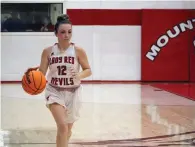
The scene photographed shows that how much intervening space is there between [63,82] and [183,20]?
10.6 metres

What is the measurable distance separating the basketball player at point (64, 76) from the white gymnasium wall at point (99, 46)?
9.72 m

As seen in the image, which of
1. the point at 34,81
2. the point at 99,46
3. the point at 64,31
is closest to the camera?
the point at 64,31

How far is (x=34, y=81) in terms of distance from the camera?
4801 mm

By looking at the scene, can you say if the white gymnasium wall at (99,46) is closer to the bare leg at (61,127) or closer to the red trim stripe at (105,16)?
the red trim stripe at (105,16)

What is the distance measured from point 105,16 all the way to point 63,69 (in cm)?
999

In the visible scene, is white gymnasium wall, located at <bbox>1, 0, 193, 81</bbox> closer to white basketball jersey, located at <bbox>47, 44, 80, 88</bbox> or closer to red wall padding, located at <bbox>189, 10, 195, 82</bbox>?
red wall padding, located at <bbox>189, 10, 195, 82</bbox>

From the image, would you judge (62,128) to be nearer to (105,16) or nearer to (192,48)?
(105,16)

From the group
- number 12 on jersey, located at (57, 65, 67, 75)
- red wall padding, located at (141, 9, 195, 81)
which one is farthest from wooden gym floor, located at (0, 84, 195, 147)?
red wall padding, located at (141, 9, 195, 81)

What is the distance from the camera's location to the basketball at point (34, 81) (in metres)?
4.80

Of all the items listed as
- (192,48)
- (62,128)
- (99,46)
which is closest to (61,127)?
(62,128)

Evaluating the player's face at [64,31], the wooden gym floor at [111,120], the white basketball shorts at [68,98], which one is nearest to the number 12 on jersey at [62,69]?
the white basketball shorts at [68,98]

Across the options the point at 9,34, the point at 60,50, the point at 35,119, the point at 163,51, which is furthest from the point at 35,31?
the point at 60,50

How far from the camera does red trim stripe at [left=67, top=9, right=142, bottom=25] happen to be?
14.5 metres

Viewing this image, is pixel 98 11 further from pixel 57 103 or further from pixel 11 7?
pixel 57 103
